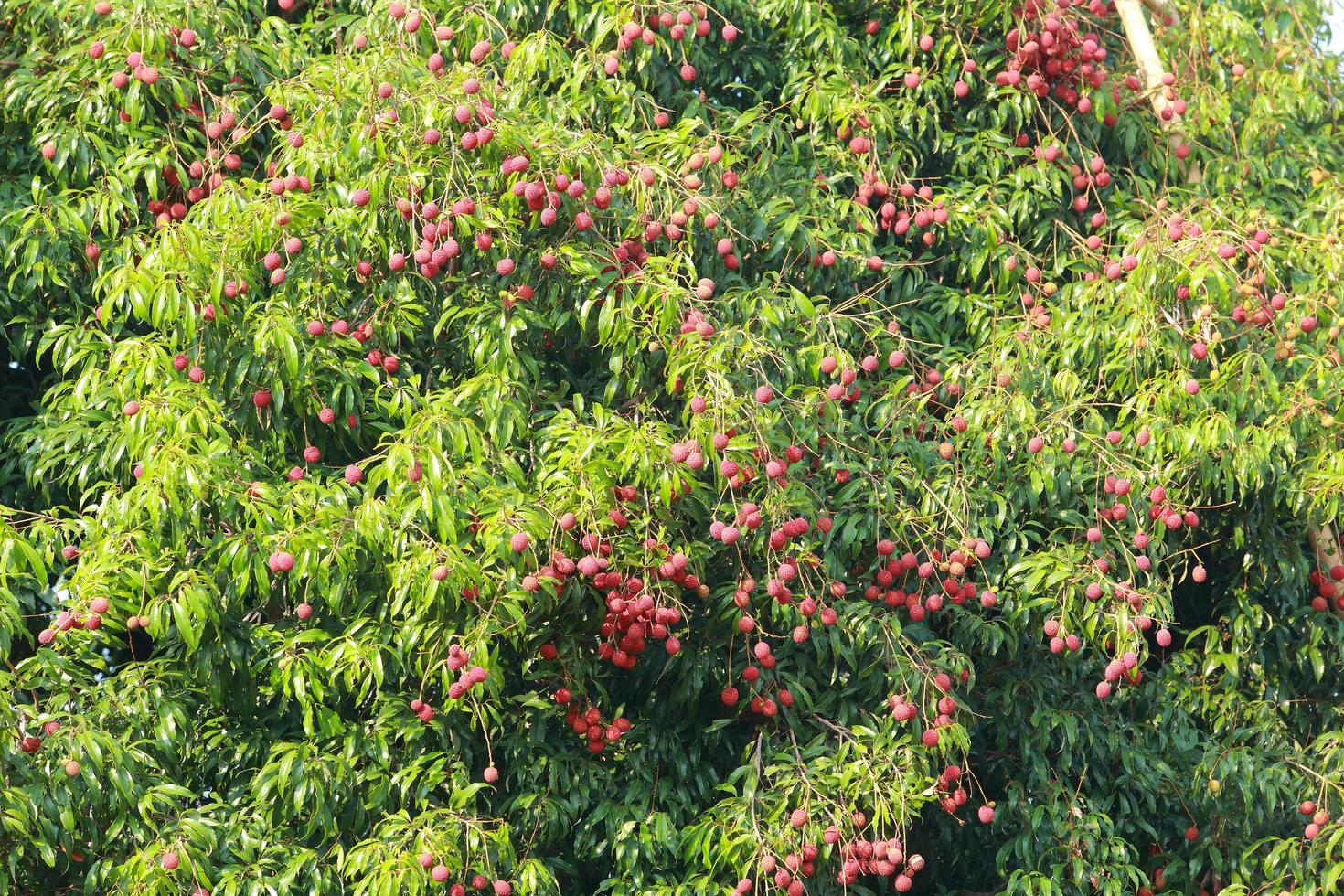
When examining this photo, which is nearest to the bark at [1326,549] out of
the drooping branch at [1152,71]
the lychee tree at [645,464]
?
the lychee tree at [645,464]

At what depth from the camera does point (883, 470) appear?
522cm

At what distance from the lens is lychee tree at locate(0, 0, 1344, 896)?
458cm

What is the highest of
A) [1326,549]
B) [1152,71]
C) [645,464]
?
[1152,71]

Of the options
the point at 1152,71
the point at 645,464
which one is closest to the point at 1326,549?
the point at 1152,71

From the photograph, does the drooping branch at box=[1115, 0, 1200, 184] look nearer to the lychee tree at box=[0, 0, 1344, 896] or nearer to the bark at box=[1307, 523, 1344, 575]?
the lychee tree at box=[0, 0, 1344, 896]

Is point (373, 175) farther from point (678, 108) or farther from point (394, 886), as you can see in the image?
point (394, 886)

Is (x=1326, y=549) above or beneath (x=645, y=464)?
beneath

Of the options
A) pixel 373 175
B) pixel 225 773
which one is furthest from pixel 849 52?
pixel 225 773

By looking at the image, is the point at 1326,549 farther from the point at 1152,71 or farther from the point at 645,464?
the point at 645,464

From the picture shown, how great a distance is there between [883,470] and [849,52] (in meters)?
1.64

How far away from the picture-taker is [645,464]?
4551mm

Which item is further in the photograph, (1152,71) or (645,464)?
(1152,71)

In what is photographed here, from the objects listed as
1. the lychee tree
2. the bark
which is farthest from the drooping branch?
the bark

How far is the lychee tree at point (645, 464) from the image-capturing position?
15.0ft
